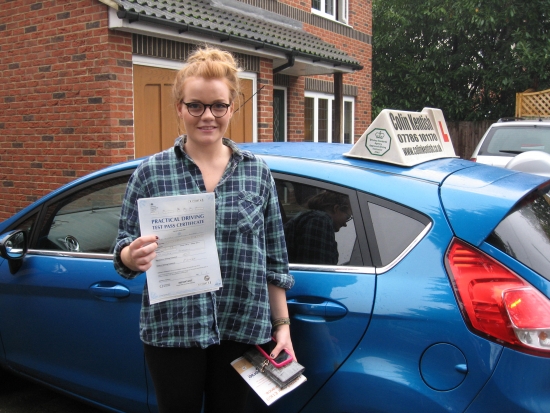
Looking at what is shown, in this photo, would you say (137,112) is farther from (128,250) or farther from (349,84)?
(349,84)

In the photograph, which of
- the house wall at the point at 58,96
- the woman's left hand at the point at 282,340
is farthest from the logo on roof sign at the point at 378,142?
the house wall at the point at 58,96

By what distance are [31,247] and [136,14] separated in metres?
3.63

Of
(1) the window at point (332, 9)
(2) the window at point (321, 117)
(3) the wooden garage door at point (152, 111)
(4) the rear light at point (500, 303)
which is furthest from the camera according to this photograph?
(1) the window at point (332, 9)

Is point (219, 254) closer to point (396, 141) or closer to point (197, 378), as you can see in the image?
point (197, 378)

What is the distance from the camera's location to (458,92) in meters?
18.5

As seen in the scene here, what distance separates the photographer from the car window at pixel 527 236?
2039mm

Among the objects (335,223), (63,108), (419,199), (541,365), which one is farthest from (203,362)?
(63,108)

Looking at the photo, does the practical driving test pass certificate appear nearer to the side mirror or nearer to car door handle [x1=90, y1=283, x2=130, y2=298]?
car door handle [x1=90, y1=283, x2=130, y2=298]

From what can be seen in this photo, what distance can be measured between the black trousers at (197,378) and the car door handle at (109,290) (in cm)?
68

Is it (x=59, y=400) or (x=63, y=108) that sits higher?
(x=63, y=108)

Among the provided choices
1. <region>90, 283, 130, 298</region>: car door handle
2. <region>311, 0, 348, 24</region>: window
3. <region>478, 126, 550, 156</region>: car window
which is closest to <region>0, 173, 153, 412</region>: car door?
<region>90, 283, 130, 298</region>: car door handle

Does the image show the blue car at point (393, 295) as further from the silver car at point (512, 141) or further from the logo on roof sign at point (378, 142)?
the silver car at point (512, 141)

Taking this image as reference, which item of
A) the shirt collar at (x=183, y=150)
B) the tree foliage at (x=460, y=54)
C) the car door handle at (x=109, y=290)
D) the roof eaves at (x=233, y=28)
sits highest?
the tree foliage at (x=460, y=54)

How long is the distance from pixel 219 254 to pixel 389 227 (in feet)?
2.23
